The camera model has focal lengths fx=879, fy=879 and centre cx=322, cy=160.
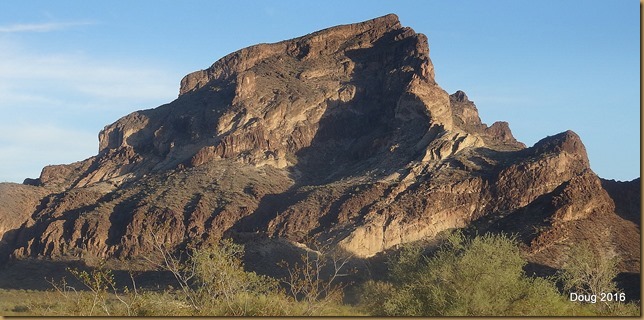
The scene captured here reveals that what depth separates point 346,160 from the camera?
10975cm

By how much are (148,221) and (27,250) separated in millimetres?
13556

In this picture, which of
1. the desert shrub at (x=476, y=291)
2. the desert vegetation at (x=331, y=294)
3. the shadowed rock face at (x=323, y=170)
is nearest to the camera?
the desert vegetation at (x=331, y=294)

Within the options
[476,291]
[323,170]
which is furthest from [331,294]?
[323,170]

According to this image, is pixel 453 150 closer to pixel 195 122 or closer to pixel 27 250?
pixel 195 122

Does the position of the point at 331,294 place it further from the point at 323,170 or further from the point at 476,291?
the point at 323,170

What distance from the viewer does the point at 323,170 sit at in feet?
359

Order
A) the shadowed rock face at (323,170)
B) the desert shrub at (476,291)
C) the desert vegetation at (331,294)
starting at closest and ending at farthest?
the desert vegetation at (331,294) < the desert shrub at (476,291) < the shadowed rock face at (323,170)

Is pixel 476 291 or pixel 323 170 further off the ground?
pixel 323 170

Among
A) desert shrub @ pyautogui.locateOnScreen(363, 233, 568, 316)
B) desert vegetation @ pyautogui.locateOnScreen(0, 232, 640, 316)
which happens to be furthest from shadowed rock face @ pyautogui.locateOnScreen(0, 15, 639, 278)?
desert shrub @ pyautogui.locateOnScreen(363, 233, 568, 316)

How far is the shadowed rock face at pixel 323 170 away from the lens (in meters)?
84.2

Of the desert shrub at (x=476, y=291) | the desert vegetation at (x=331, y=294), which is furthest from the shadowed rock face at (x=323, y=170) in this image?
the desert shrub at (x=476, y=291)

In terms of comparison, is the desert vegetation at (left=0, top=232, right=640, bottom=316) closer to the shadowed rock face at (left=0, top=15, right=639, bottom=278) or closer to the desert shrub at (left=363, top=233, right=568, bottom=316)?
the desert shrub at (left=363, top=233, right=568, bottom=316)

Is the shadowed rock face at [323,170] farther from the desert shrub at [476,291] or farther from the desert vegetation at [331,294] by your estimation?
the desert shrub at [476,291]

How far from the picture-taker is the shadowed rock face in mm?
84250
